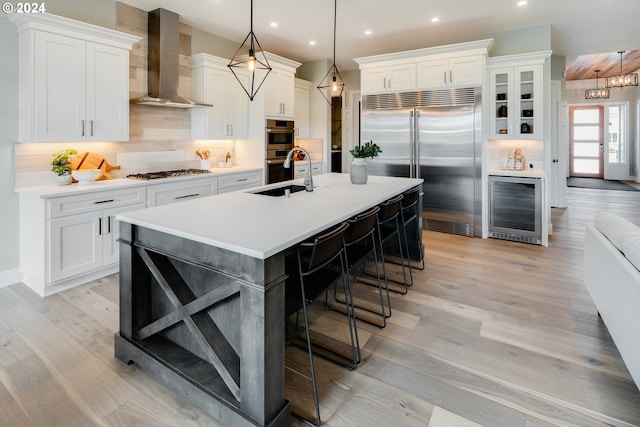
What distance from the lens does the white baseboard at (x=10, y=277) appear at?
339 cm

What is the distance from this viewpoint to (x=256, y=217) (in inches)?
83.4

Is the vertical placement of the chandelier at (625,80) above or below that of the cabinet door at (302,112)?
above

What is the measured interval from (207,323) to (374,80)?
189 inches

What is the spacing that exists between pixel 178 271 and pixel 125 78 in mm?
2807

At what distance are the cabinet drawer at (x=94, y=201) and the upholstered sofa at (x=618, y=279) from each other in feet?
13.1

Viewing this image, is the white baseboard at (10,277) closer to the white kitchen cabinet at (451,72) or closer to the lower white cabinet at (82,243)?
the lower white cabinet at (82,243)

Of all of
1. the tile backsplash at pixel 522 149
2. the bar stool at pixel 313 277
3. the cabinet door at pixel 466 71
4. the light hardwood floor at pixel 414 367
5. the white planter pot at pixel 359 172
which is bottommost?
the light hardwood floor at pixel 414 367

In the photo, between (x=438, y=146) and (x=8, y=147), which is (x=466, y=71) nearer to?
(x=438, y=146)

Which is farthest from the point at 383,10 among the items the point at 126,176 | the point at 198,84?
the point at 126,176

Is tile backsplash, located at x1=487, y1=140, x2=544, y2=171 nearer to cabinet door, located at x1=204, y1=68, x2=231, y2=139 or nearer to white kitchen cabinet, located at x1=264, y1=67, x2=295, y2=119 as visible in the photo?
white kitchen cabinet, located at x1=264, y1=67, x2=295, y2=119

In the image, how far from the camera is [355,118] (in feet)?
24.5

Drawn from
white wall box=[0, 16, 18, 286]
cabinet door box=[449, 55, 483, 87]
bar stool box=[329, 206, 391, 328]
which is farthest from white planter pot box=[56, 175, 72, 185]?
cabinet door box=[449, 55, 483, 87]

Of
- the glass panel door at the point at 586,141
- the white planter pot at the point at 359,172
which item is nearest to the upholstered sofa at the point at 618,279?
the white planter pot at the point at 359,172

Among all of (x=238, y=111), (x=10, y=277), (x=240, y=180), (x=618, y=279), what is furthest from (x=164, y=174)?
(x=618, y=279)
